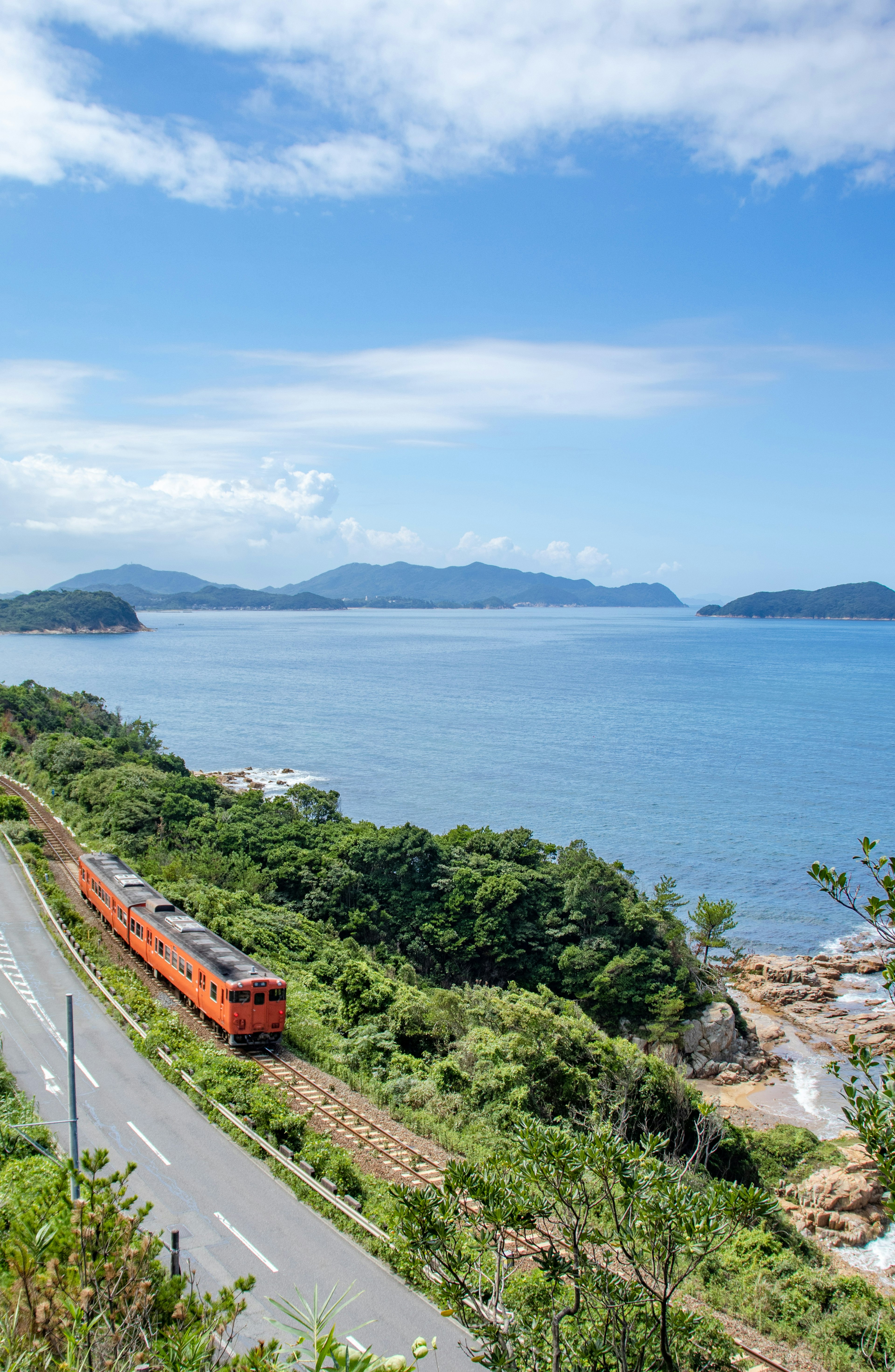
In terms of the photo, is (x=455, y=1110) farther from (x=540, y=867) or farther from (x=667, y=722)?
(x=667, y=722)

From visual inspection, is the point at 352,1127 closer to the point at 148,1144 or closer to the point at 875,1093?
the point at 148,1144

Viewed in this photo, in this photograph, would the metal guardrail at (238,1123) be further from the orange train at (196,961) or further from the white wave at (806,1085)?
the white wave at (806,1085)

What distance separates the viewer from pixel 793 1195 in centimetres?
2625

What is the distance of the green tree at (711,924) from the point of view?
134 feet

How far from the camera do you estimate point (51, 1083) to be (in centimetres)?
1939

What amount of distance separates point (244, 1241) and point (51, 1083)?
25.6 feet

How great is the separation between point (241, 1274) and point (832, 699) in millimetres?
116308

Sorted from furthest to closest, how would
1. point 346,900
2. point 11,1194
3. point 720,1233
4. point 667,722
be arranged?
point 667,722 → point 346,900 → point 11,1194 → point 720,1233

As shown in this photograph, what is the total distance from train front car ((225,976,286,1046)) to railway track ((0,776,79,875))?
1837cm

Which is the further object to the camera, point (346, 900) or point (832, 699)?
point (832, 699)

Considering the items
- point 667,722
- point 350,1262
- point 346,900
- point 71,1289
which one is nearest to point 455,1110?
point 350,1262

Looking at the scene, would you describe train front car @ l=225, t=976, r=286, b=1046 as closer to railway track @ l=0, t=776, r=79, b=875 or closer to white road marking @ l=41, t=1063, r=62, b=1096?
white road marking @ l=41, t=1063, r=62, b=1096

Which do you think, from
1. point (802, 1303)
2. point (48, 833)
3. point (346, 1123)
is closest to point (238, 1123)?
point (346, 1123)

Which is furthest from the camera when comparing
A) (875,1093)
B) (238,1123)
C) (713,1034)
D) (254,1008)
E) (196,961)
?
(713,1034)
